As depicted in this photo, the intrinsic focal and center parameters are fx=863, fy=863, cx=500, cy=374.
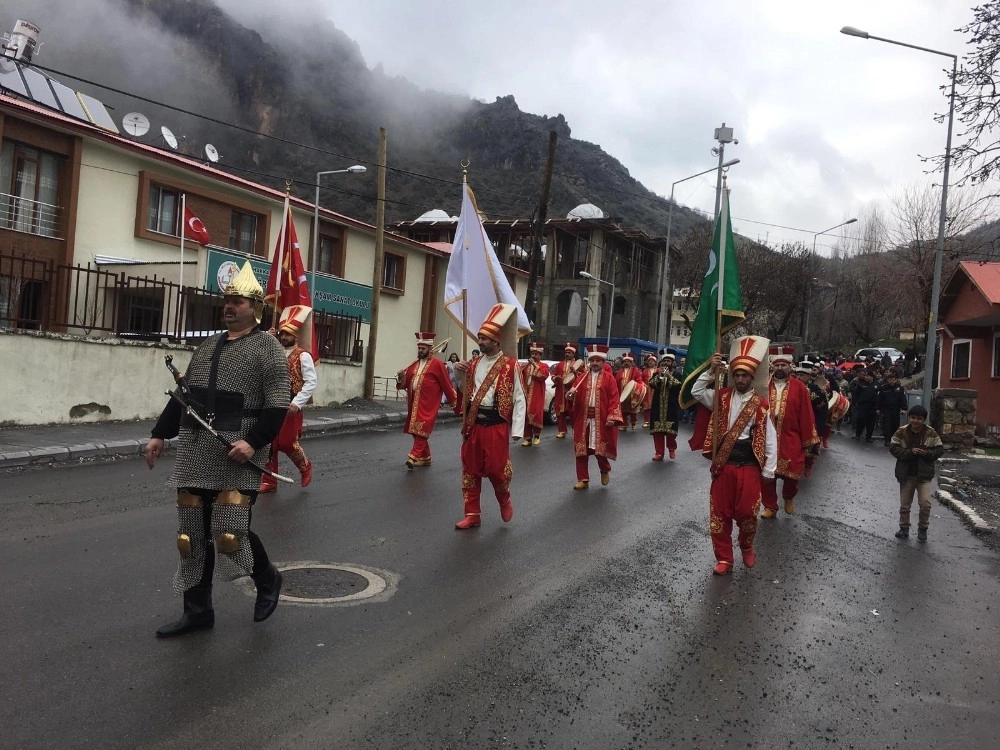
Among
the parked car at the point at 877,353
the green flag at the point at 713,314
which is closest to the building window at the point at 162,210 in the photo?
the green flag at the point at 713,314

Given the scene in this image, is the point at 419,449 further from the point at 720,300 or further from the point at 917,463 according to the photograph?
the point at 917,463

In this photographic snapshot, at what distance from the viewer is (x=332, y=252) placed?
28.9m

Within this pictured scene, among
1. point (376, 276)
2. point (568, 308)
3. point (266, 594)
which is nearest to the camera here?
point (266, 594)

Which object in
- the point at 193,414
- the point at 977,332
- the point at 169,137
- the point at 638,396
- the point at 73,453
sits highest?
the point at 169,137

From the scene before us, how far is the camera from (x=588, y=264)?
181 feet

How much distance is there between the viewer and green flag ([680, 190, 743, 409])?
7418 mm

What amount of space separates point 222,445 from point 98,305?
1321 centimetres

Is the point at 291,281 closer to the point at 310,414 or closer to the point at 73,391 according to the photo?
the point at 73,391

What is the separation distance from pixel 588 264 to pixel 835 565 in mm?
48632

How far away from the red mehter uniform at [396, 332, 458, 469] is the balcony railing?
40.3 feet

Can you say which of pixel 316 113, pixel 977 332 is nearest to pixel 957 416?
pixel 977 332

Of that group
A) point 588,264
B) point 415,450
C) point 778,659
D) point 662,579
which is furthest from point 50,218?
point 588,264

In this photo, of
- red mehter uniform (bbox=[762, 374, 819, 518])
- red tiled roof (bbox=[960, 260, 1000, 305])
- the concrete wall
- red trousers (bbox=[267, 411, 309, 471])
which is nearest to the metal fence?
the concrete wall

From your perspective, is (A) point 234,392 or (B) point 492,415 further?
(B) point 492,415
